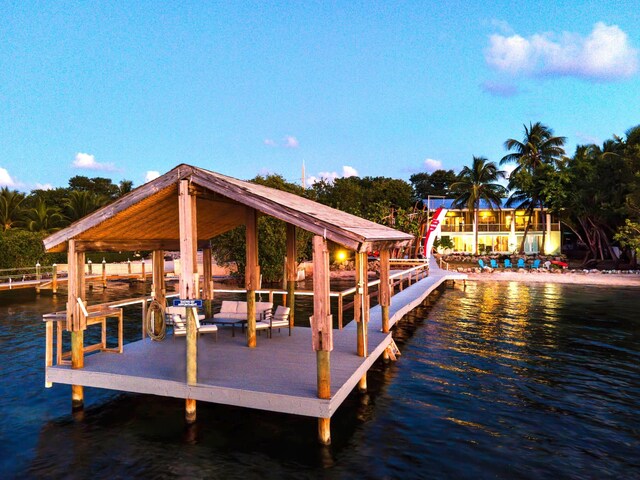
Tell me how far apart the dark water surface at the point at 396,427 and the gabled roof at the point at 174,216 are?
338 centimetres

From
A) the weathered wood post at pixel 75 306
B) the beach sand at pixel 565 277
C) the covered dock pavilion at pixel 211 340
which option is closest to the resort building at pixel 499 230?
the beach sand at pixel 565 277

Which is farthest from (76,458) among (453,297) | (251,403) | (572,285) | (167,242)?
(572,285)

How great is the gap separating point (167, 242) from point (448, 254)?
49882 millimetres

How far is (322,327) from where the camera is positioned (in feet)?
24.8

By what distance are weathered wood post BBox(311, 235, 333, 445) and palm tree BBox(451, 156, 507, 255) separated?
51.0 metres

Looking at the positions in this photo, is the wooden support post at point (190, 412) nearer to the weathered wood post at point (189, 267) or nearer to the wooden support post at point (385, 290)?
the weathered wood post at point (189, 267)

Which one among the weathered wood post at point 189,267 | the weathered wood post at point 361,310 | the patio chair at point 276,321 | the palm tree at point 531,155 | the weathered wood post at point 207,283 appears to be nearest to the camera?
the weathered wood post at point 189,267

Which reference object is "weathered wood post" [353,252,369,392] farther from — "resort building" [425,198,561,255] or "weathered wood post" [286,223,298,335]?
"resort building" [425,198,561,255]

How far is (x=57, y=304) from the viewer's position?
25969mm

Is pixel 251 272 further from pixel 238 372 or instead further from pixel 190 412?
pixel 190 412

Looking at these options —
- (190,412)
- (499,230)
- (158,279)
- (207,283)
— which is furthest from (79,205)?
(499,230)

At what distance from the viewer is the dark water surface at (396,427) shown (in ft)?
23.8

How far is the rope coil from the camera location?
1135 cm

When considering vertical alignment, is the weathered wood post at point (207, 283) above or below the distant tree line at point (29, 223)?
below
